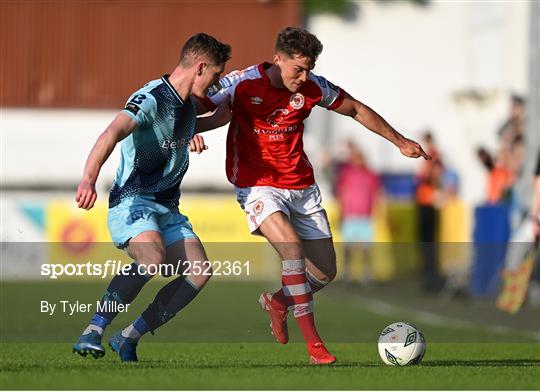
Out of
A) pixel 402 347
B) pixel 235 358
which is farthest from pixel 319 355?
pixel 235 358

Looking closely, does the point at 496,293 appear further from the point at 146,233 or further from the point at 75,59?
the point at 75,59

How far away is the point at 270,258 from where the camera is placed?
19.4 meters

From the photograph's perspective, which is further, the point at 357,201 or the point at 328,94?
the point at 357,201

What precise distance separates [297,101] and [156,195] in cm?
124

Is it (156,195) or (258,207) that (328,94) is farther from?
(156,195)

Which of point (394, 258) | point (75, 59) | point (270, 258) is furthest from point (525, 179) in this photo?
point (75, 59)

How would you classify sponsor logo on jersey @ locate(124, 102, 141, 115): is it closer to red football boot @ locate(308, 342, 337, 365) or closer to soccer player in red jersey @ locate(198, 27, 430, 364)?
soccer player in red jersey @ locate(198, 27, 430, 364)

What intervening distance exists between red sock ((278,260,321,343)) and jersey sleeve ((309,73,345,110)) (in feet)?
3.82

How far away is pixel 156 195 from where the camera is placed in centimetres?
950

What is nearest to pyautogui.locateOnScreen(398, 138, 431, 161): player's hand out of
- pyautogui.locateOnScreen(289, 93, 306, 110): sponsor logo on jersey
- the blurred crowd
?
pyautogui.locateOnScreen(289, 93, 306, 110): sponsor logo on jersey

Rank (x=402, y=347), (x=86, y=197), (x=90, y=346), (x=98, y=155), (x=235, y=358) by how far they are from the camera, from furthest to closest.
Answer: (x=235, y=358), (x=402, y=347), (x=90, y=346), (x=98, y=155), (x=86, y=197)

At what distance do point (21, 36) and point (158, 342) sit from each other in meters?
23.4

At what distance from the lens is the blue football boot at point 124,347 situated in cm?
957

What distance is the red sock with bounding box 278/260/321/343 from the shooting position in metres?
9.72
